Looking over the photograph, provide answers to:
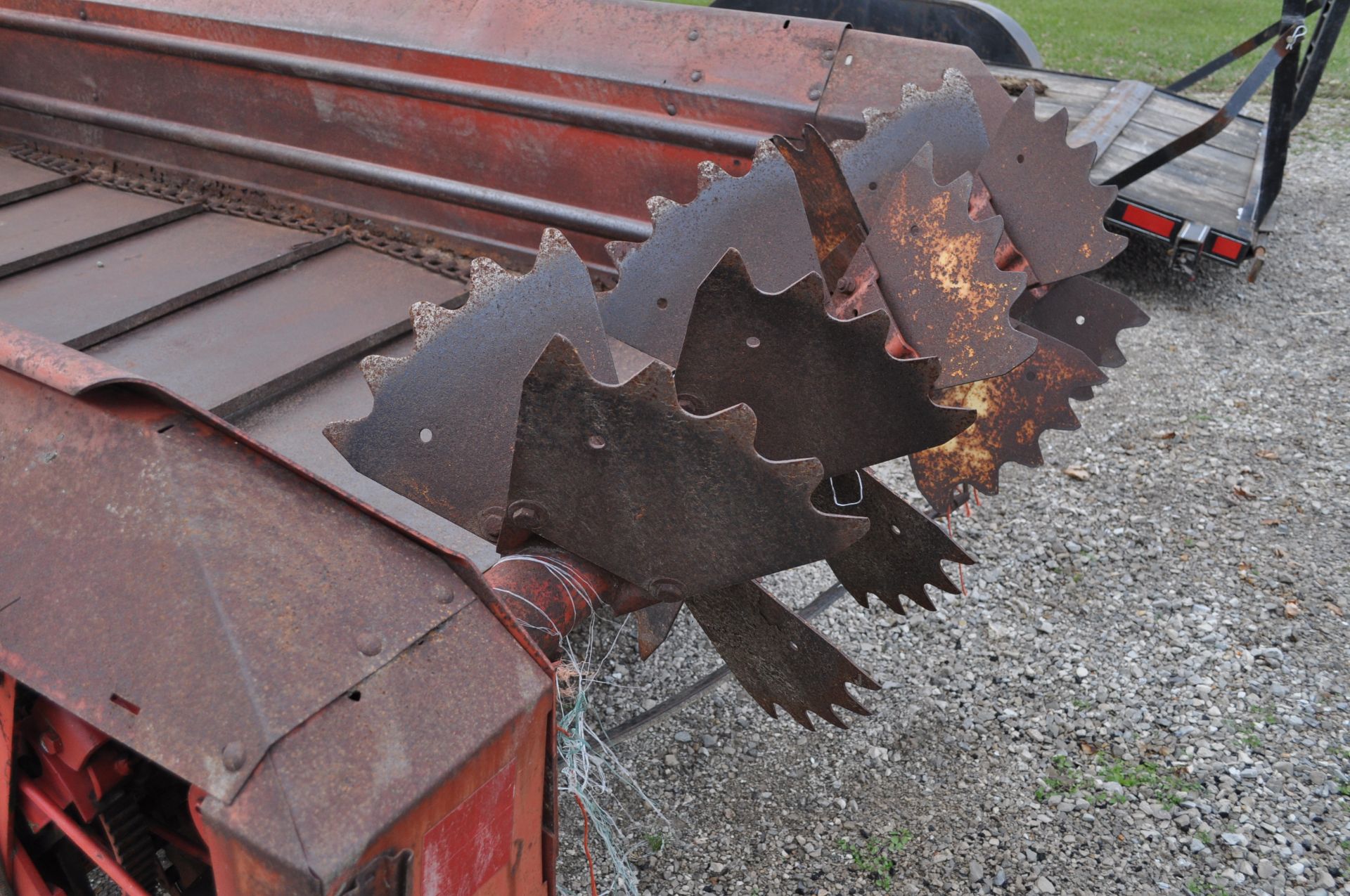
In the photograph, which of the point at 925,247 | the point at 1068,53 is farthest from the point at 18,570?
the point at 1068,53

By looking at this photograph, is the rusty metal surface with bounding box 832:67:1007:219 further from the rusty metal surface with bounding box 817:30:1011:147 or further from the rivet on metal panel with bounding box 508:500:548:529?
the rivet on metal panel with bounding box 508:500:548:529

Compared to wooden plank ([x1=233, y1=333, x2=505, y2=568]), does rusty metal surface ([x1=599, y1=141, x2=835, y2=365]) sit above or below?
above

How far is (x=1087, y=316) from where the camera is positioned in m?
2.94

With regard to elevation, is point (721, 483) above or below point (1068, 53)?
above

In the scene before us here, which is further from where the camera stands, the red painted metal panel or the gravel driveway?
the gravel driveway

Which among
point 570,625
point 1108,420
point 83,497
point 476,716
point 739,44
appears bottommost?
point 1108,420

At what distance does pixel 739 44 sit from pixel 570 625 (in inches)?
71.0

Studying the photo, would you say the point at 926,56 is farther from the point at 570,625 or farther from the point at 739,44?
the point at 570,625

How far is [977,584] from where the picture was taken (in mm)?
3555

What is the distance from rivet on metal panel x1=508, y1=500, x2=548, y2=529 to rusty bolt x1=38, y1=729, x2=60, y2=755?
0.72 m

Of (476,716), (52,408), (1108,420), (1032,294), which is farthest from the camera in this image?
(1108,420)

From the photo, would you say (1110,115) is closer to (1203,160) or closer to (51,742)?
(1203,160)

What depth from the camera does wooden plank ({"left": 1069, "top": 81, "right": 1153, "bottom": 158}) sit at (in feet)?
18.1

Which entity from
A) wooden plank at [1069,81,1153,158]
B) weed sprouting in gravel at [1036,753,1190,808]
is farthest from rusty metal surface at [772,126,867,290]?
wooden plank at [1069,81,1153,158]
